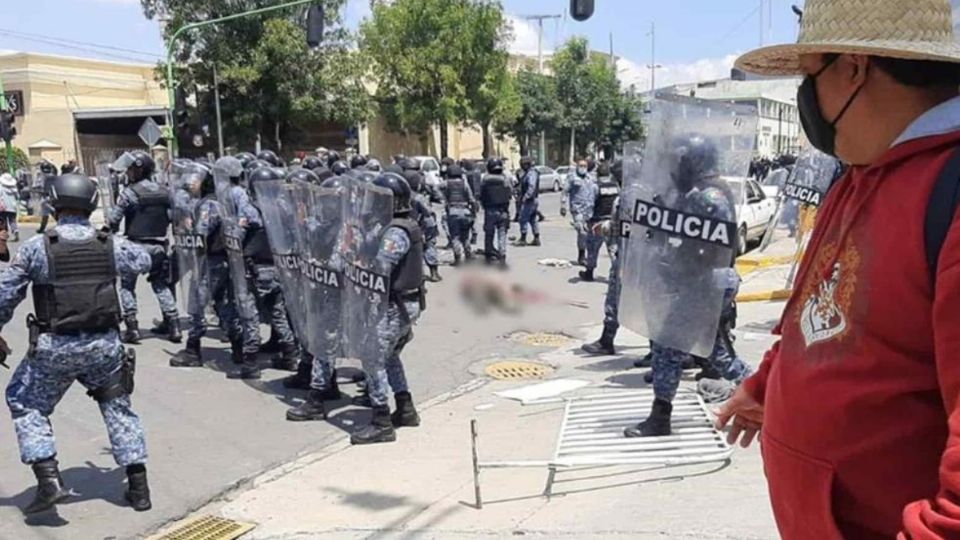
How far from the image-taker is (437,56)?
119ft

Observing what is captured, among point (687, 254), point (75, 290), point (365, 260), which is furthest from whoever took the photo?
point (365, 260)

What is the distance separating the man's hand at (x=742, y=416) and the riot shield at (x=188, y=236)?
20.4 ft

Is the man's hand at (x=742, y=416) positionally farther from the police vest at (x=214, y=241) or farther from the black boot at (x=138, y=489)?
the police vest at (x=214, y=241)

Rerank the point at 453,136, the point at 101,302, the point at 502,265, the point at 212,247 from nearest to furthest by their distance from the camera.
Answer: the point at 101,302 < the point at 212,247 < the point at 502,265 < the point at 453,136

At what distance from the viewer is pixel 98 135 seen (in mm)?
38531

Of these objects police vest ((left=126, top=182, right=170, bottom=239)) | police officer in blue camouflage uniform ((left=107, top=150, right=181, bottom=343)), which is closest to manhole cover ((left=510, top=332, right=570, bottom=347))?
police officer in blue camouflage uniform ((left=107, top=150, right=181, bottom=343))

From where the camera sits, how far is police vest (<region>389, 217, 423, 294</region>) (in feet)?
18.1

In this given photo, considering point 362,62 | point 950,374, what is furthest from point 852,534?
point 362,62

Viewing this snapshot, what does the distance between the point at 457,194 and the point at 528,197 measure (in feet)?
9.42

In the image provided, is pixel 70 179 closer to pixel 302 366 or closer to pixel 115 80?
pixel 302 366

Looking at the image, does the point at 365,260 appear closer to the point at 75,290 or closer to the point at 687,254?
the point at 75,290

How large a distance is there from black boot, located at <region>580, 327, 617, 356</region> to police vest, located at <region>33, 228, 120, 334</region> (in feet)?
15.5

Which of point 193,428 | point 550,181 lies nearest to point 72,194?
point 193,428

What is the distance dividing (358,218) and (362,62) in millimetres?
28317
